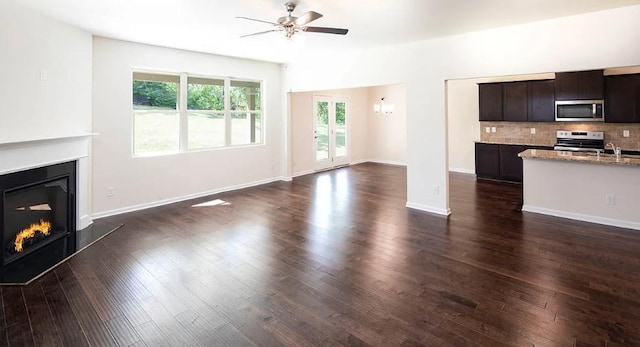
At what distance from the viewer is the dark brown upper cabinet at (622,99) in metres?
6.13

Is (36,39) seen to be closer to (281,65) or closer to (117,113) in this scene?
(117,113)

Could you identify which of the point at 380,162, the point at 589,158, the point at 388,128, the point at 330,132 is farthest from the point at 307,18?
the point at 380,162

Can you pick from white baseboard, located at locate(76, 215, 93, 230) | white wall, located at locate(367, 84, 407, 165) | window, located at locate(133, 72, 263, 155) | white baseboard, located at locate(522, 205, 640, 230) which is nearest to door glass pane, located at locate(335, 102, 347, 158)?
white wall, located at locate(367, 84, 407, 165)

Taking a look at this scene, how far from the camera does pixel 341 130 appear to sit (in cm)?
1041

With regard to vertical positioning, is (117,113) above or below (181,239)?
above

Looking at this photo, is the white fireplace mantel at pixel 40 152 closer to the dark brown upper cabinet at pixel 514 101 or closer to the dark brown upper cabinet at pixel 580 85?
the dark brown upper cabinet at pixel 514 101

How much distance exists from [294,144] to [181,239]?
15.8 feet

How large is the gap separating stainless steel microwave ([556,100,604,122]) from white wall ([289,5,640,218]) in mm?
3219

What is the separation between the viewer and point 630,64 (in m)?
3.68

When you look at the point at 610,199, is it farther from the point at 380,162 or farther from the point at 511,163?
the point at 380,162

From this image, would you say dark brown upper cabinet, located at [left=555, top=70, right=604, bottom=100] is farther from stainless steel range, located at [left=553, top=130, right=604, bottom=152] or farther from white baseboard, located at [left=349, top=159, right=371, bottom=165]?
white baseboard, located at [left=349, top=159, right=371, bottom=165]

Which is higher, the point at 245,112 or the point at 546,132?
the point at 245,112

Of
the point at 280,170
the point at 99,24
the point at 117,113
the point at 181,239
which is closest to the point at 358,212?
the point at 181,239

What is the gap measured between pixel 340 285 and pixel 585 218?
156 inches
